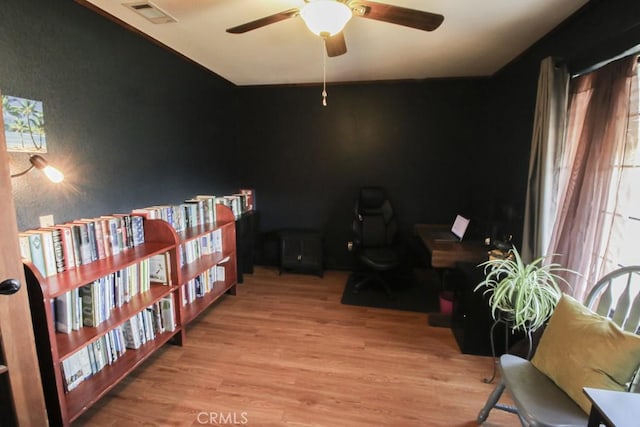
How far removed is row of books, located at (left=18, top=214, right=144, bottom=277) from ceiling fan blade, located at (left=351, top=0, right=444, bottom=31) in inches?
75.1

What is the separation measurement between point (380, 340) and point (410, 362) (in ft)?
1.04

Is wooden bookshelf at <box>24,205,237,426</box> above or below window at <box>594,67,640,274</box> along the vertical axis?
below

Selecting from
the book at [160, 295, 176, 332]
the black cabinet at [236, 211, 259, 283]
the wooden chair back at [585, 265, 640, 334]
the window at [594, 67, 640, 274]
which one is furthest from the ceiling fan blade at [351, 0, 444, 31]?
the black cabinet at [236, 211, 259, 283]

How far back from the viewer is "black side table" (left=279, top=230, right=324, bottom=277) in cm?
376

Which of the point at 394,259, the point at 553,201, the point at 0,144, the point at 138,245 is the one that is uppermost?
the point at 0,144

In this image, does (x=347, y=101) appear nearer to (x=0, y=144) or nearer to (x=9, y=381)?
(x=0, y=144)

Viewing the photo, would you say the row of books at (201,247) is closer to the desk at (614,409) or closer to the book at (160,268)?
the book at (160,268)

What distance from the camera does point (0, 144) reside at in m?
1.11

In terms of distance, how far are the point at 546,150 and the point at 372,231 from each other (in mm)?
1885

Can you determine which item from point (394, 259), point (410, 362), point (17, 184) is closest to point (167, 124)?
point (17, 184)

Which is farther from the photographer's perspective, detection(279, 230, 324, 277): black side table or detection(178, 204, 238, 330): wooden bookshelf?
detection(279, 230, 324, 277): black side table

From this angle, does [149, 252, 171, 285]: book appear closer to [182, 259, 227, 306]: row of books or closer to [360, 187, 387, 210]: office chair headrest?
[182, 259, 227, 306]: row of books

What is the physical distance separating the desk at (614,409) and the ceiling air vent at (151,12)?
9.41 feet

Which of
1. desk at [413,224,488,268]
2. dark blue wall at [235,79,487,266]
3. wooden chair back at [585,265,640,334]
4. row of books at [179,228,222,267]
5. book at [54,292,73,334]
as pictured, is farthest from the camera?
dark blue wall at [235,79,487,266]
